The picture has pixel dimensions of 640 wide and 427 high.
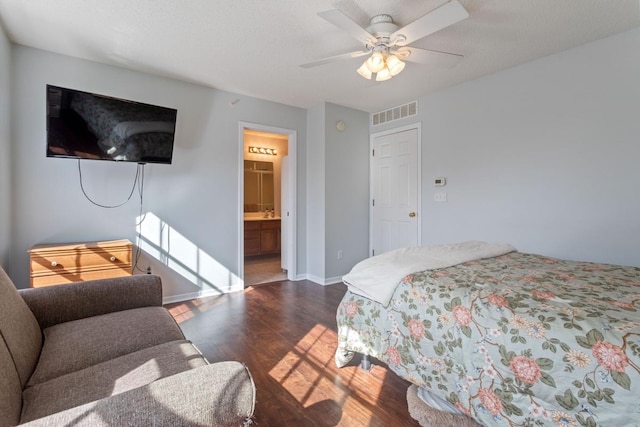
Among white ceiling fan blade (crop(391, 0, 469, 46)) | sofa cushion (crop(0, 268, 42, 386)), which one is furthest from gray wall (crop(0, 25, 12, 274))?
white ceiling fan blade (crop(391, 0, 469, 46))

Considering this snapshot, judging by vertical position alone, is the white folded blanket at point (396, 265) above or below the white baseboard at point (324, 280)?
above

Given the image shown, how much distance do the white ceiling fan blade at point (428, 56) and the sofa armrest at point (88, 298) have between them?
2439 millimetres

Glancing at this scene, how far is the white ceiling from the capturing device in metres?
2.19

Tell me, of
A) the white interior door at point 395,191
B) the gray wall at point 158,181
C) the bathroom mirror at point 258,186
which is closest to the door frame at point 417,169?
the white interior door at point 395,191

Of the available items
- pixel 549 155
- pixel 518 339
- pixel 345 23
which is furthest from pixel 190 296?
pixel 549 155

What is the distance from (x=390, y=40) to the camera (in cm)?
221

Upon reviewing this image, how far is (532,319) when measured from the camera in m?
1.22

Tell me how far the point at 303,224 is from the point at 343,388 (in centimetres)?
287

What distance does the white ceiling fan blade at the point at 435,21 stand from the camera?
5.79 feet

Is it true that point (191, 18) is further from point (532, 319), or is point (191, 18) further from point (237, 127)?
point (532, 319)

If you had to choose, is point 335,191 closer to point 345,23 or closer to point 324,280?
point 324,280

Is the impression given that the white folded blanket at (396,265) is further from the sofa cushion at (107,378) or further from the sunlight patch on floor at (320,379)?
the sofa cushion at (107,378)

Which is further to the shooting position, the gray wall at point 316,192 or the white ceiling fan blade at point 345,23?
the gray wall at point 316,192

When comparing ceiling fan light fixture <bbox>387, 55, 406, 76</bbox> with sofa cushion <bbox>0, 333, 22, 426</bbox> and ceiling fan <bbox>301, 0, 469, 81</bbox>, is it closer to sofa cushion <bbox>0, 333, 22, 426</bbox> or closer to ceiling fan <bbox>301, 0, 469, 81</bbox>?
ceiling fan <bbox>301, 0, 469, 81</bbox>
